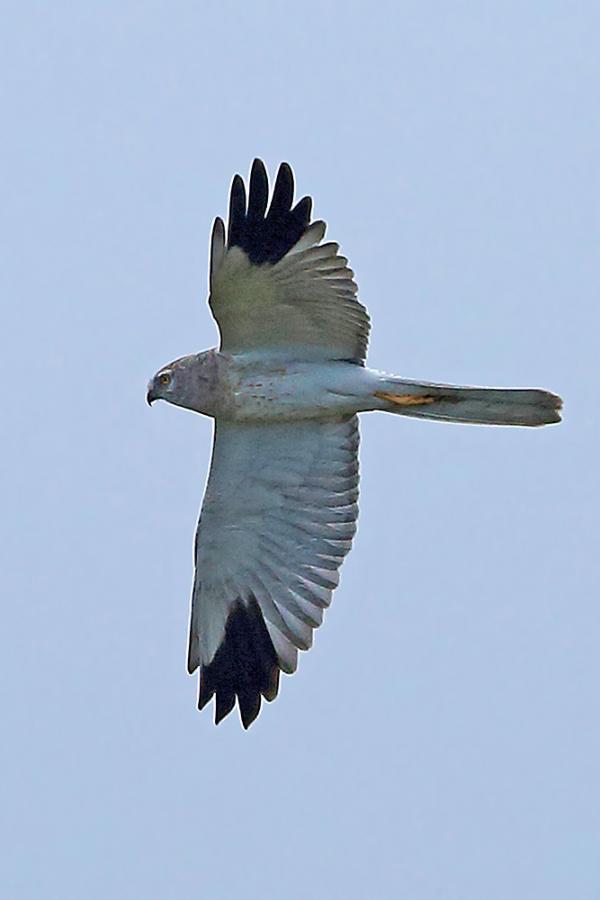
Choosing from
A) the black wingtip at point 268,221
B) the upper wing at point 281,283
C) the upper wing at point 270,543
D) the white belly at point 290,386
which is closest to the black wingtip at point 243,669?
the upper wing at point 270,543

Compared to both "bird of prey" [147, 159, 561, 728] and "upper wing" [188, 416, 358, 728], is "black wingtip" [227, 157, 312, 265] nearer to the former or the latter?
"bird of prey" [147, 159, 561, 728]

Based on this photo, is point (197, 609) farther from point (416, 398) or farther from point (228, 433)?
point (416, 398)

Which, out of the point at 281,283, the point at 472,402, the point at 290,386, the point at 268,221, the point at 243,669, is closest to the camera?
the point at 268,221

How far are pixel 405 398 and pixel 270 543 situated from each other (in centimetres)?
146

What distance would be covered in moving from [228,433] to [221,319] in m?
0.88

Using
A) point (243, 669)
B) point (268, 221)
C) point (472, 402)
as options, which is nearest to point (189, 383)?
point (268, 221)

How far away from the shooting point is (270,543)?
44.9 feet

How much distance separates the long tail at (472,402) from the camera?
1273 centimetres

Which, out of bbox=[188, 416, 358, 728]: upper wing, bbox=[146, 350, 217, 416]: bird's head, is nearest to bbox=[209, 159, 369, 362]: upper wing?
bbox=[146, 350, 217, 416]: bird's head

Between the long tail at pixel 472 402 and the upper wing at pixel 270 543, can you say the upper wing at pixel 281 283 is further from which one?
the upper wing at pixel 270 543

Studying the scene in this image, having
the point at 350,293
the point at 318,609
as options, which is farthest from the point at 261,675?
the point at 350,293

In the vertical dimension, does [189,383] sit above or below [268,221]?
below

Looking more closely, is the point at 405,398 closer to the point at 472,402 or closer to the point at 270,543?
the point at 472,402

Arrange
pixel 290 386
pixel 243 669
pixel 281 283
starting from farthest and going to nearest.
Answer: pixel 243 669 < pixel 290 386 < pixel 281 283
